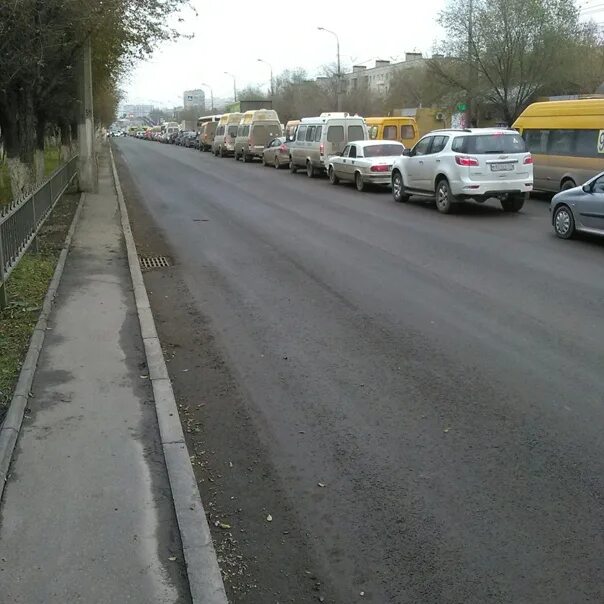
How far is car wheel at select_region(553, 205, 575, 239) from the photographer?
12584 millimetres

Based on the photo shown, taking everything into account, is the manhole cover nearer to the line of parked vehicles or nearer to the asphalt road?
the asphalt road

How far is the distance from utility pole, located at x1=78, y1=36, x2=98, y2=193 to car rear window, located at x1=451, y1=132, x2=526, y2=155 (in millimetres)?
10285

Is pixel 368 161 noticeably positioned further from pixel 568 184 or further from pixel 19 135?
pixel 19 135

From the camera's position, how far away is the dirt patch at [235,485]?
3371 millimetres

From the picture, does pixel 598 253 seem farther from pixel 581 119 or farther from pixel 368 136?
pixel 368 136

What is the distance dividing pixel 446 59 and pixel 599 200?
92.3 feet

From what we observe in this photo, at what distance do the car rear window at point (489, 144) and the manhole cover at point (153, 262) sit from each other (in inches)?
298

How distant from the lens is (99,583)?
3252 millimetres

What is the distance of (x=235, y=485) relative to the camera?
4.28 meters

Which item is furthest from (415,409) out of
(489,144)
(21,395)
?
(489,144)

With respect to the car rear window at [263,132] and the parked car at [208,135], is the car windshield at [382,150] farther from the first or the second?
the parked car at [208,135]

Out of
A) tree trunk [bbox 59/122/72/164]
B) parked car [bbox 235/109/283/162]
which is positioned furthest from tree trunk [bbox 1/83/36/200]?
parked car [bbox 235/109/283/162]

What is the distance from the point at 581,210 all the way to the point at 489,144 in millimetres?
4350

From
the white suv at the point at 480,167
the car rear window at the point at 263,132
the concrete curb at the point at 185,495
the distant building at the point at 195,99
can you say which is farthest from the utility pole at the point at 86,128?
the distant building at the point at 195,99
